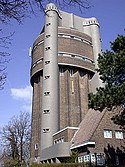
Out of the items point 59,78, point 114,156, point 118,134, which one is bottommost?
point 114,156

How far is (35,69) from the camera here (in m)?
49.3

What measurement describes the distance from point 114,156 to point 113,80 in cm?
1049

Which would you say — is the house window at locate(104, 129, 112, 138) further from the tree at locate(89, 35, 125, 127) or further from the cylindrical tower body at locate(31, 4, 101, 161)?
the cylindrical tower body at locate(31, 4, 101, 161)

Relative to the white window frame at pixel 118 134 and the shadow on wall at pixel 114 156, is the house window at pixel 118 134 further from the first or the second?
the shadow on wall at pixel 114 156

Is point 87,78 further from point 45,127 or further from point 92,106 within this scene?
point 92,106

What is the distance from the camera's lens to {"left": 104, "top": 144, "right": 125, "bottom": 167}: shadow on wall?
25384 millimetres

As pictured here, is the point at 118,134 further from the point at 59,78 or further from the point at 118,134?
the point at 59,78

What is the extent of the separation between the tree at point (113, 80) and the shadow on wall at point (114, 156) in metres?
7.92

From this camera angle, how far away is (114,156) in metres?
25.8

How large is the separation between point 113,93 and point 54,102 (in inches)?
954

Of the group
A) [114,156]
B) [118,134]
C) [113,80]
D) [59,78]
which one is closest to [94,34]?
[59,78]

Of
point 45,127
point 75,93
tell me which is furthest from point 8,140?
point 75,93

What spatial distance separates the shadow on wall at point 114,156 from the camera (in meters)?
25.4

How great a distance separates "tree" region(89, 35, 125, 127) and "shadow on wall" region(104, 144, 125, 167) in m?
7.92
